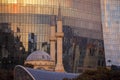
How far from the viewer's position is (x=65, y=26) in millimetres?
130875

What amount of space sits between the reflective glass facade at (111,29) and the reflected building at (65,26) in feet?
11.4

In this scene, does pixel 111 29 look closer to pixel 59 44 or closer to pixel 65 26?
pixel 65 26

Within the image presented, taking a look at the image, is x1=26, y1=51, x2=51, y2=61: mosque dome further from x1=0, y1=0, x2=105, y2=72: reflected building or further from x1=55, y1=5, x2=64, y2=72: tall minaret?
x1=0, y1=0, x2=105, y2=72: reflected building

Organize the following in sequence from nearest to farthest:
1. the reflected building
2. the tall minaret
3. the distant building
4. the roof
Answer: the roof, the tall minaret, the distant building, the reflected building

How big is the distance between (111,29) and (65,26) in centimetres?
1683

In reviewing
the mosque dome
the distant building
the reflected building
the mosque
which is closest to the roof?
the mosque

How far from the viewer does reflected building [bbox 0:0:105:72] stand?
129250mm

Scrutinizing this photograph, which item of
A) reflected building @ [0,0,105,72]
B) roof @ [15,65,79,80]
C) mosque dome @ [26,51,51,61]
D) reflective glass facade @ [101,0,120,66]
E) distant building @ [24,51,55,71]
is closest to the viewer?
roof @ [15,65,79,80]

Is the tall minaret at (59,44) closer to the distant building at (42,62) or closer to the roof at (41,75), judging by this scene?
the distant building at (42,62)

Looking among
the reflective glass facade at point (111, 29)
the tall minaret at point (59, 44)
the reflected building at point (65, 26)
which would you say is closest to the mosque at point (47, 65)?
the tall minaret at point (59, 44)

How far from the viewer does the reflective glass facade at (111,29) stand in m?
141

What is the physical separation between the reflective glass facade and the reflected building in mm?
3464

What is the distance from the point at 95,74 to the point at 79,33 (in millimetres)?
56589

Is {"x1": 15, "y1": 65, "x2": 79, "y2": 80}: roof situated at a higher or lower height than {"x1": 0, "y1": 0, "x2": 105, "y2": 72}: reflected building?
lower
